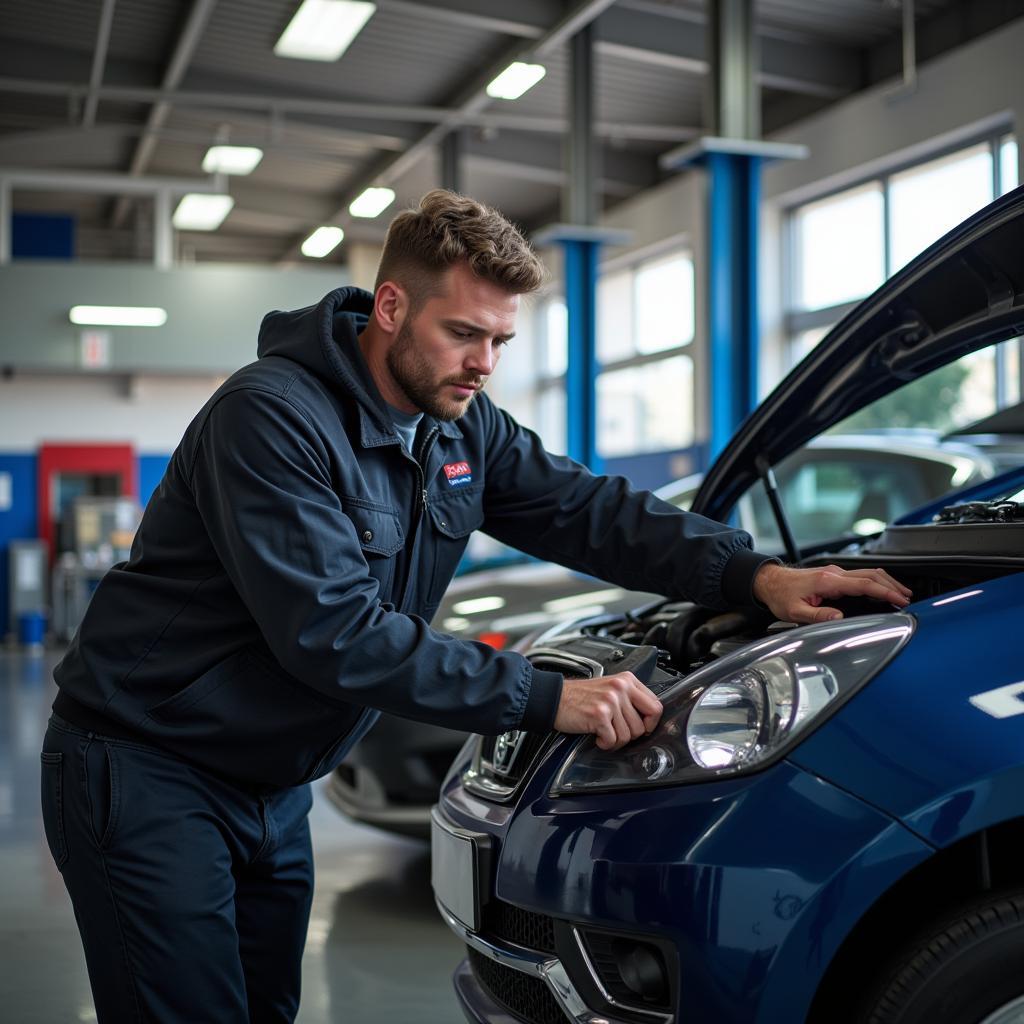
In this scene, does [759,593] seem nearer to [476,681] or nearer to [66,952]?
[476,681]

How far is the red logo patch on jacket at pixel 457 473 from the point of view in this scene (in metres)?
1.97

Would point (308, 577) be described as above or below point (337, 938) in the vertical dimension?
above

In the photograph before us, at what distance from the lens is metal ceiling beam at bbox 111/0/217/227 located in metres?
9.83

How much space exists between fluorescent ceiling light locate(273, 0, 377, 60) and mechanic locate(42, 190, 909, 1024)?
7.76 meters

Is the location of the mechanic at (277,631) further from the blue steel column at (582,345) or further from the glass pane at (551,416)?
the glass pane at (551,416)

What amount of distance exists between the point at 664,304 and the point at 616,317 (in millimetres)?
1428

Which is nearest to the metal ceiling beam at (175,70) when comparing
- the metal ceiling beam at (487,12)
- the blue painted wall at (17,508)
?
the metal ceiling beam at (487,12)

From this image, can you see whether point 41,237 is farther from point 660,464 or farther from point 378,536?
point 378,536

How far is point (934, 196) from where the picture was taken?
394 inches

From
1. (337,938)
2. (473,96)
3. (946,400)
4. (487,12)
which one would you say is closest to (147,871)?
(337,938)

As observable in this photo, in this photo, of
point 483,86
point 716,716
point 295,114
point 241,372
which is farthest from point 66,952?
point 295,114

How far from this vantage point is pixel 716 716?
1.53 m

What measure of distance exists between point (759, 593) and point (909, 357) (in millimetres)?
603

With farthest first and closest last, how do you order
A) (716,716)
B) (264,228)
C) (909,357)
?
1. (264,228)
2. (909,357)
3. (716,716)
